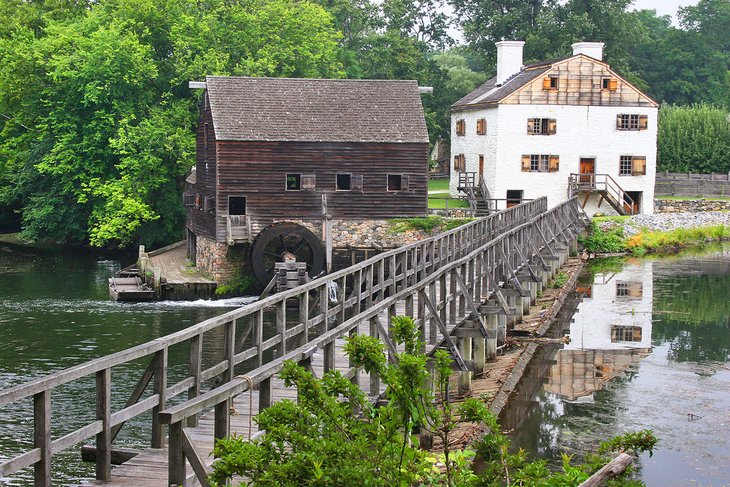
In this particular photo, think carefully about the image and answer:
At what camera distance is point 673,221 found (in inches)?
2008

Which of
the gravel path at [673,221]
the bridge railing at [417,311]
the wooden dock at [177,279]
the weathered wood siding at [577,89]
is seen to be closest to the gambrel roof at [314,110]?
the wooden dock at [177,279]

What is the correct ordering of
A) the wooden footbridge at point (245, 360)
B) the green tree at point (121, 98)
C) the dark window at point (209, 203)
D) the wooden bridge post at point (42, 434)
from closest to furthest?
the wooden bridge post at point (42, 434), the wooden footbridge at point (245, 360), the dark window at point (209, 203), the green tree at point (121, 98)

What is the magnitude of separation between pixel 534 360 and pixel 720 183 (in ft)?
122

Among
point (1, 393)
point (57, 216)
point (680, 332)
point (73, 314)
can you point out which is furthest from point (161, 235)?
point (1, 393)

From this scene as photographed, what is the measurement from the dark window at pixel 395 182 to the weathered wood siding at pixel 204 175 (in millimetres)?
6444

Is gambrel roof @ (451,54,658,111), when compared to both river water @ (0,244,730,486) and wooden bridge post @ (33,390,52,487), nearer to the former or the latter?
river water @ (0,244,730,486)

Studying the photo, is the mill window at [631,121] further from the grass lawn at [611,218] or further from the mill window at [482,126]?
the mill window at [482,126]

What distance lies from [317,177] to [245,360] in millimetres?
22620

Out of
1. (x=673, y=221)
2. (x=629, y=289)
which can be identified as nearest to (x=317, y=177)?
(x=629, y=289)

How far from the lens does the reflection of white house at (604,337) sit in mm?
21450

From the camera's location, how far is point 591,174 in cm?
5109

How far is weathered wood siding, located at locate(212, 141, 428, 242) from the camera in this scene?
39.8 meters

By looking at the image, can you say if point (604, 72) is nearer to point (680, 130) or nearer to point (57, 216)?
point (680, 130)

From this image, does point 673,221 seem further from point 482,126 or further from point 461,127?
point 461,127
